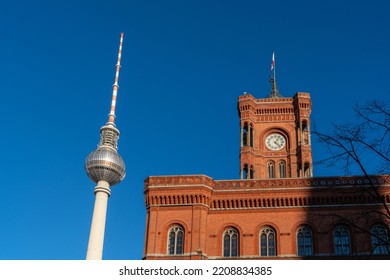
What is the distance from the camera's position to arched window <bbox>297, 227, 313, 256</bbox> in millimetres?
34156

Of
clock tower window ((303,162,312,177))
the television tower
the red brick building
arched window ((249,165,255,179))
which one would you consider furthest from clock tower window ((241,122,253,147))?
the red brick building

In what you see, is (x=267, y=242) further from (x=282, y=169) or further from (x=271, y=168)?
(x=271, y=168)

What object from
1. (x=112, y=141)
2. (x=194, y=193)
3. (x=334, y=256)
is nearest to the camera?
(x=334, y=256)

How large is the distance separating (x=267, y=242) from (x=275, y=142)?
20189 millimetres

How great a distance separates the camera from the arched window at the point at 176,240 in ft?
114

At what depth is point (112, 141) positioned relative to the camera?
48875 millimetres

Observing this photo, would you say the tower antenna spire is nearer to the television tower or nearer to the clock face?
the television tower

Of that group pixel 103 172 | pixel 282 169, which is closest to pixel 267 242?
pixel 282 169

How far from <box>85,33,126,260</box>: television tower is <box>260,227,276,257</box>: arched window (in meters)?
14.5

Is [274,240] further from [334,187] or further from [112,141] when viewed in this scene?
[112,141]

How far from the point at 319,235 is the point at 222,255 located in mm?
6772

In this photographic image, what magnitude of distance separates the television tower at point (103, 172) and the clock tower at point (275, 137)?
12.9 m
